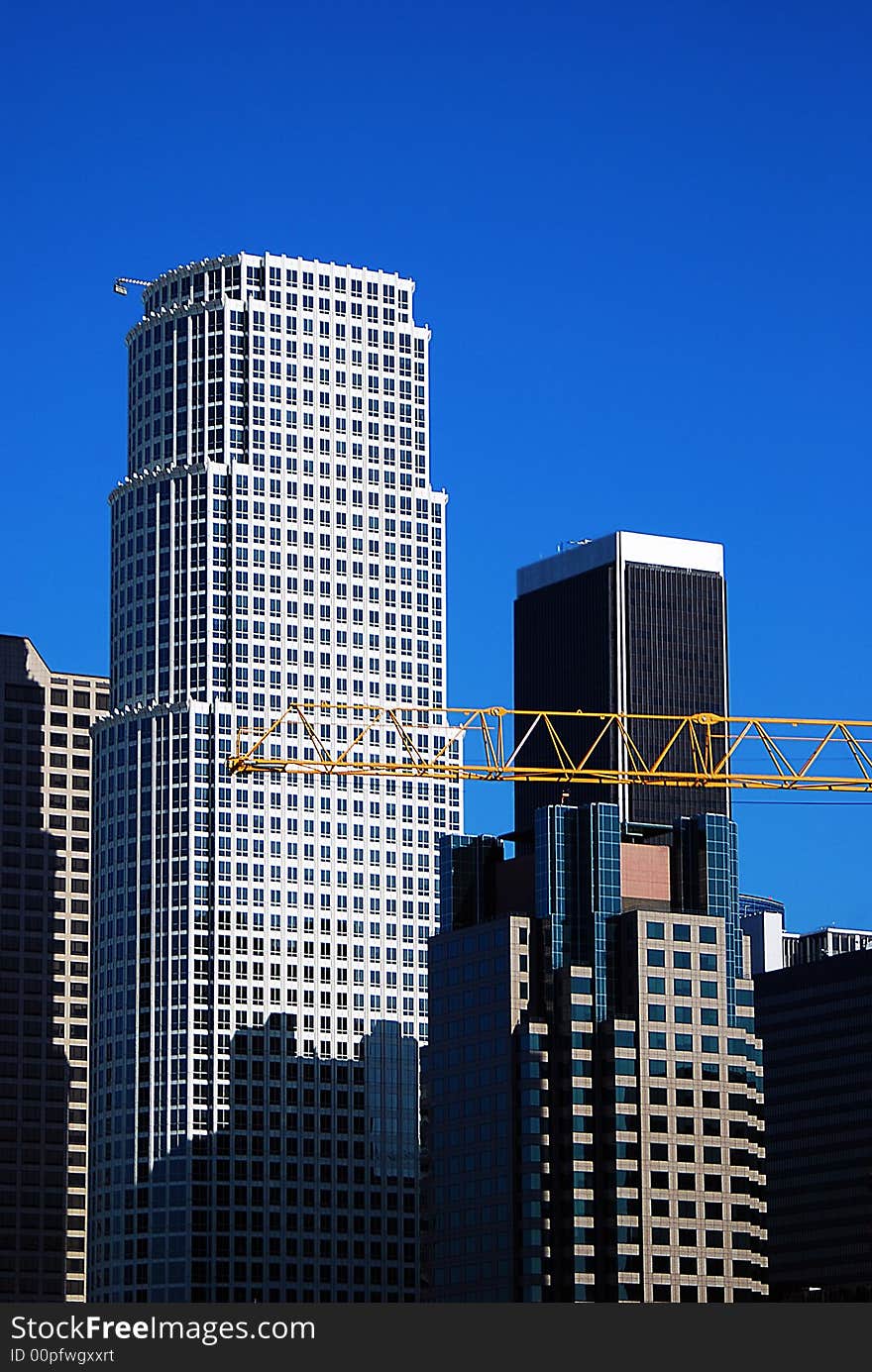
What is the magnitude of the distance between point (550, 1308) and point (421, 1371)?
8.40 metres

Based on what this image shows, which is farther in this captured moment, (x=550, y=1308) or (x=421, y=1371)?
Result: (x=550, y=1308)

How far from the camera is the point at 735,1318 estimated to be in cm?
10969

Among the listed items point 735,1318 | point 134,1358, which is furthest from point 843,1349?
point 134,1358

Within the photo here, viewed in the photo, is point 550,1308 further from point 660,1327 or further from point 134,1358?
point 134,1358

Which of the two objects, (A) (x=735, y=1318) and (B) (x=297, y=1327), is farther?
(A) (x=735, y=1318)

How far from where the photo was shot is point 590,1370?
104562 millimetres

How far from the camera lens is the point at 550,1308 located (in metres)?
110

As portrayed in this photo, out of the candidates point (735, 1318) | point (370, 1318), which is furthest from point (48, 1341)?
point (735, 1318)

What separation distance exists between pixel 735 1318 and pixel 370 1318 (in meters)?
15.8

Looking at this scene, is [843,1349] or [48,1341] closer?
[48,1341]

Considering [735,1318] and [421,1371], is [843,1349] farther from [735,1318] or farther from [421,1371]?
[421,1371]

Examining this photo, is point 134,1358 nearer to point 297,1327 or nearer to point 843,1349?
point 297,1327

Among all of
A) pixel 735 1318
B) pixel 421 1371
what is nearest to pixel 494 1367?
pixel 421 1371

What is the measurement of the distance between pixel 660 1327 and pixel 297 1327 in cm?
1552
